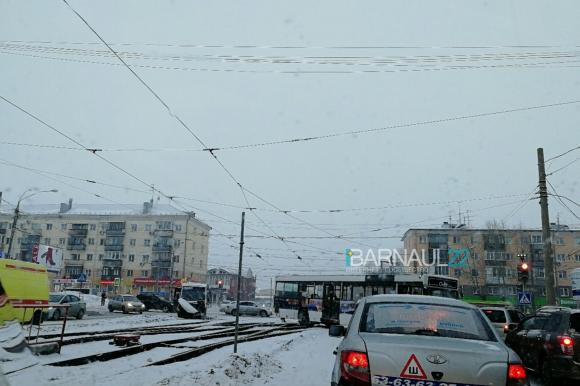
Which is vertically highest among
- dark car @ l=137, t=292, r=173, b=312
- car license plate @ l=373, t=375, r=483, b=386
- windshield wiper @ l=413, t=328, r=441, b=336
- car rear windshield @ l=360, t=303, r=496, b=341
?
car rear windshield @ l=360, t=303, r=496, b=341

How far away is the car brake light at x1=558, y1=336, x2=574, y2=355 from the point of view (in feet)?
→ 29.3

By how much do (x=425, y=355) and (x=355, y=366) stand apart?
1.98 ft

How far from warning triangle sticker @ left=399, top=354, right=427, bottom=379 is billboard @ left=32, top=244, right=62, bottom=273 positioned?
46.5 meters

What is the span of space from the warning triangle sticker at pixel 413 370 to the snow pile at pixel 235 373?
14.0 feet

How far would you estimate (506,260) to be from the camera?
79.2 meters

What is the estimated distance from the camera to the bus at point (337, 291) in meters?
25.4

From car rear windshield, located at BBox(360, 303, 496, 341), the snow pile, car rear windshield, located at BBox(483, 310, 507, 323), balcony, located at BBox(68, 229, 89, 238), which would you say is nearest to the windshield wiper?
car rear windshield, located at BBox(360, 303, 496, 341)

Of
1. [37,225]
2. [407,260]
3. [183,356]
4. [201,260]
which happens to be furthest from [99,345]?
[37,225]

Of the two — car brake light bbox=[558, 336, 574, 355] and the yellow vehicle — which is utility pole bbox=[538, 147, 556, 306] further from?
the yellow vehicle

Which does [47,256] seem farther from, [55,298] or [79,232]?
[79,232]

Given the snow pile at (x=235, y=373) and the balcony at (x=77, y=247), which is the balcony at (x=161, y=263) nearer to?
the balcony at (x=77, y=247)

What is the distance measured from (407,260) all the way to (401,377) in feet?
276

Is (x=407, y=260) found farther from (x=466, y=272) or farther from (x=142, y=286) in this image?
(x=142, y=286)

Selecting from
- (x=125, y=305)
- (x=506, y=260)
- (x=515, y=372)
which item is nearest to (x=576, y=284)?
(x=515, y=372)
